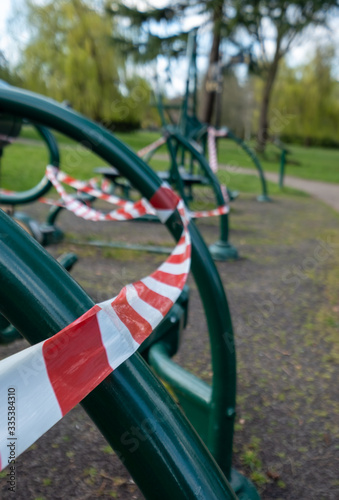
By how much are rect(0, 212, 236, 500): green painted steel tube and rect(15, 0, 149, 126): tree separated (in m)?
20.5

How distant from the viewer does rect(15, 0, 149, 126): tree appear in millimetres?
19766

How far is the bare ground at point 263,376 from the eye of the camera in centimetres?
150

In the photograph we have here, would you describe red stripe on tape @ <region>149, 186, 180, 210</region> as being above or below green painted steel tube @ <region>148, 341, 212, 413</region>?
above

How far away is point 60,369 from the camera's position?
0.55 metres

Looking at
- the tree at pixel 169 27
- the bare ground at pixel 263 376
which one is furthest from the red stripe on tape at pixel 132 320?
the tree at pixel 169 27

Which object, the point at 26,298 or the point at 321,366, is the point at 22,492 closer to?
the point at 26,298

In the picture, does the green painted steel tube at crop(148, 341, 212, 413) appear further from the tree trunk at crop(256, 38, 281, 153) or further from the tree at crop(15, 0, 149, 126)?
the tree at crop(15, 0, 149, 126)

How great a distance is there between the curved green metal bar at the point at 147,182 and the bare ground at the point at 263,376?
0.46 m

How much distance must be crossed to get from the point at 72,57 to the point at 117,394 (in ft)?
69.1

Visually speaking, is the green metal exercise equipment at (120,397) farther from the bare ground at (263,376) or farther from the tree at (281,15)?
the tree at (281,15)

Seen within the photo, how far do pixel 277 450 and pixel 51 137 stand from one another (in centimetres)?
333

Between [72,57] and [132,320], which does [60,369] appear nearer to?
[132,320]

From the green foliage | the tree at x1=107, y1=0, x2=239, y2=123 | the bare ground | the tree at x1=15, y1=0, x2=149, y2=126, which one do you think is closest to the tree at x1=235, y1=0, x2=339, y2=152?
the tree at x1=107, y1=0, x2=239, y2=123

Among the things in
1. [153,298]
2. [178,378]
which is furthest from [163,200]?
[178,378]
